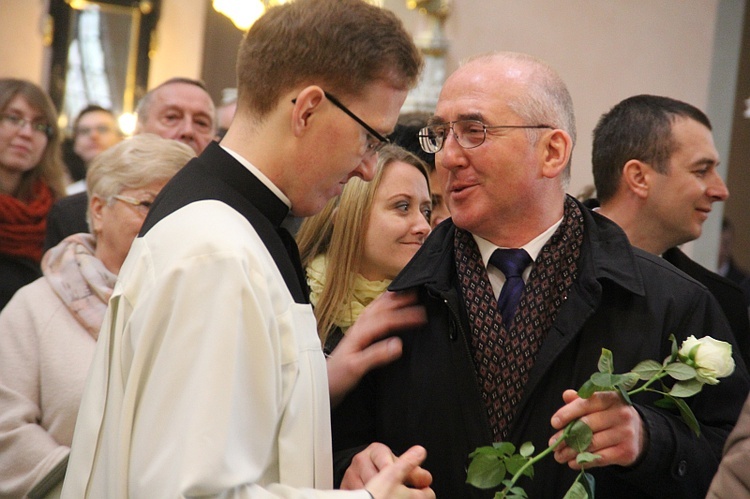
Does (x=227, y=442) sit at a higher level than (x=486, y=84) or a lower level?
lower

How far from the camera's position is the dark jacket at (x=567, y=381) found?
2.23 m

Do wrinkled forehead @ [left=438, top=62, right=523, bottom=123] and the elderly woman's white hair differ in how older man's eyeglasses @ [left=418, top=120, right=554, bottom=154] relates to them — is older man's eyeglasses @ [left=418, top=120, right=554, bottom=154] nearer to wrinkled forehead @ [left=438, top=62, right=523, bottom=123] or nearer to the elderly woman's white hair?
wrinkled forehead @ [left=438, top=62, right=523, bottom=123]

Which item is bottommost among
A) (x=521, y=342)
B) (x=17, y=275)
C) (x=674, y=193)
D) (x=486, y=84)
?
(x=17, y=275)

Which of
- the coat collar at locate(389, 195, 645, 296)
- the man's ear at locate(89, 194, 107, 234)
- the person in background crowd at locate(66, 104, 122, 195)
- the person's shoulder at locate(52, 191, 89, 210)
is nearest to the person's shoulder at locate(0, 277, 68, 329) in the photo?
the man's ear at locate(89, 194, 107, 234)

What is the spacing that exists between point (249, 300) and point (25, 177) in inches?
127

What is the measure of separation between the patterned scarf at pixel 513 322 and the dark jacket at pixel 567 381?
36mm

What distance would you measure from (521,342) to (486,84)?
0.68 meters

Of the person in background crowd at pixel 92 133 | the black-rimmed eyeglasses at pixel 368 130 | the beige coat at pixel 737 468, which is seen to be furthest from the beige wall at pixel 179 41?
the beige coat at pixel 737 468

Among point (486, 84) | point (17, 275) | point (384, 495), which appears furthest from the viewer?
point (17, 275)

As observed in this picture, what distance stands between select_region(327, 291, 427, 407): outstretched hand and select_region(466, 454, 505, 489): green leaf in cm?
46

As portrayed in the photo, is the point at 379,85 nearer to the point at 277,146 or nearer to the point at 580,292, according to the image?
the point at 277,146

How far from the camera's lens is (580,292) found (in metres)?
2.31

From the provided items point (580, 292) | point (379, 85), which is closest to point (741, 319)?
point (580, 292)

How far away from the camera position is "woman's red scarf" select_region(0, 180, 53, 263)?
4246mm
